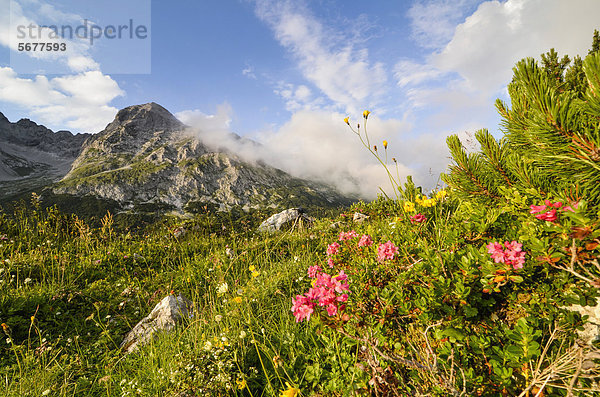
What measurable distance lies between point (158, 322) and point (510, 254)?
15.2 feet

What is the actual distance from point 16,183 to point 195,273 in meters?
289

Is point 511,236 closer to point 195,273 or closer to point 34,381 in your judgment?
point 34,381

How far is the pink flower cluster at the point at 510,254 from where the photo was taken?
6.51ft

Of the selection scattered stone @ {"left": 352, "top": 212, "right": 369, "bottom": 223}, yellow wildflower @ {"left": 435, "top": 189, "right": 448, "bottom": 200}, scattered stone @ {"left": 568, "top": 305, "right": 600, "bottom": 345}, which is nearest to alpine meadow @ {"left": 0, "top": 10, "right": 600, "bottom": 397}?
scattered stone @ {"left": 568, "top": 305, "right": 600, "bottom": 345}

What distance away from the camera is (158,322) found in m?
3.98

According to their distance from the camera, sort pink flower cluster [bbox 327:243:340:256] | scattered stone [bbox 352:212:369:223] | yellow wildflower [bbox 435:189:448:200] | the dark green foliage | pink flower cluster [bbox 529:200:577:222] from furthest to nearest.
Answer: scattered stone [bbox 352:212:369:223] → pink flower cluster [bbox 327:243:340:256] → yellow wildflower [bbox 435:189:448:200] → pink flower cluster [bbox 529:200:577:222] → the dark green foliage

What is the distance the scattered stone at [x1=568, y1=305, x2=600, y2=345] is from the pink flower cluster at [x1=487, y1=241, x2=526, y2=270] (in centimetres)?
52

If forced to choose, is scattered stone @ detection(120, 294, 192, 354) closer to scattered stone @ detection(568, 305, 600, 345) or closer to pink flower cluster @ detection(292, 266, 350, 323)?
pink flower cluster @ detection(292, 266, 350, 323)

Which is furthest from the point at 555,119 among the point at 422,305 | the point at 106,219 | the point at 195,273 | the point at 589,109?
the point at 106,219

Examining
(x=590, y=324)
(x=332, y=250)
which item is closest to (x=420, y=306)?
(x=590, y=324)

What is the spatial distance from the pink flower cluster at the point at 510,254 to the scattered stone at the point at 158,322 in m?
3.98

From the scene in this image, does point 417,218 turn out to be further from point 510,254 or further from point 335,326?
point 335,326

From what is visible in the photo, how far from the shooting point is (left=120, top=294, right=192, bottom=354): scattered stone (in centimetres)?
378

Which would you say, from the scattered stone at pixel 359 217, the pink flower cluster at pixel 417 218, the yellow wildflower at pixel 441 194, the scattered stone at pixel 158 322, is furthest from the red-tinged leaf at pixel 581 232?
the scattered stone at pixel 359 217
